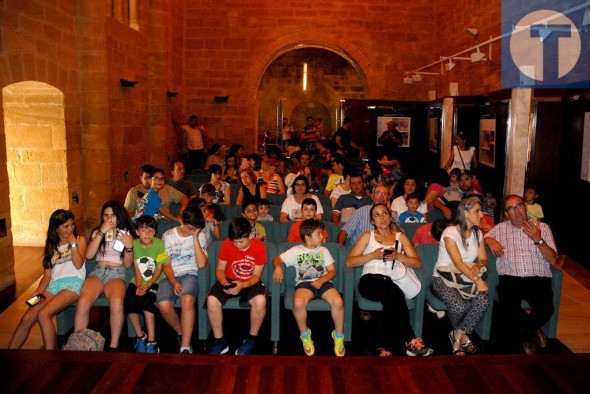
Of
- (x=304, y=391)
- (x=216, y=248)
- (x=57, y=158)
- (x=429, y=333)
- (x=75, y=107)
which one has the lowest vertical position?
(x=429, y=333)

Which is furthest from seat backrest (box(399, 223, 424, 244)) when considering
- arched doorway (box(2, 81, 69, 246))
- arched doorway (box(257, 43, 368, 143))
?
arched doorway (box(257, 43, 368, 143))

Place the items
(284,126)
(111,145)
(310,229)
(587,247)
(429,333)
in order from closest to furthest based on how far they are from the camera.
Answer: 1. (310,229)
2. (429,333)
3. (587,247)
4. (111,145)
5. (284,126)

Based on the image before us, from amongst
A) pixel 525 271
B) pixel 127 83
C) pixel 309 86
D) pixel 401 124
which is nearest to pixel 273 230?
pixel 525 271

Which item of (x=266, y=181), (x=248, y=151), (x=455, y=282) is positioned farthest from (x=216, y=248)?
(x=248, y=151)

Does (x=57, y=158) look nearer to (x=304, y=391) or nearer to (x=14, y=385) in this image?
(x=14, y=385)

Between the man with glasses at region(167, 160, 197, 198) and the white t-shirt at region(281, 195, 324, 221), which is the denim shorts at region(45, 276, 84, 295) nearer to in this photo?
the white t-shirt at region(281, 195, 324, 221)

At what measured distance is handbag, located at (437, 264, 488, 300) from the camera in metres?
4.46

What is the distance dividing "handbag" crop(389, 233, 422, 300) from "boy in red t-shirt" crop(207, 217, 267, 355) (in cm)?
102

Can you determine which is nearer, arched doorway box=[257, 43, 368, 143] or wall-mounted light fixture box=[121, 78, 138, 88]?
wall-mounted light fixture box=[121, 78, 138, 88]

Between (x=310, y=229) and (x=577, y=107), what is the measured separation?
15.0ft

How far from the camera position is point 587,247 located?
23.0ft

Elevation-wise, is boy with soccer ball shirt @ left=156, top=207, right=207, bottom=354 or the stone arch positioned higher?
the stone arch

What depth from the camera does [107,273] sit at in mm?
4488

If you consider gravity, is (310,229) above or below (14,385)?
above
